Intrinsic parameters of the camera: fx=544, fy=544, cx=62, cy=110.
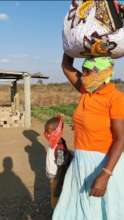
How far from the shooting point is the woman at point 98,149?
329cm

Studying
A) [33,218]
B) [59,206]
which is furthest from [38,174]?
[59,206]

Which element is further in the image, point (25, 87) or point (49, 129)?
point (25, 87)

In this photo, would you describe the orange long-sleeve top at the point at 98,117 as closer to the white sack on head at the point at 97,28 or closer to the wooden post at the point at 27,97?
the white sack on head at the point at 97,28

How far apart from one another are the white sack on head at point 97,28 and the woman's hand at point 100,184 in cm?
76

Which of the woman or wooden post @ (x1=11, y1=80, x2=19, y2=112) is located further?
wooden post @ (x1=11, y1=80, x2=19, y2=112)

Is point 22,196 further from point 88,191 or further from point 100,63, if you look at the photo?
point 100,63

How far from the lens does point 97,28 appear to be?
3270 millimetres

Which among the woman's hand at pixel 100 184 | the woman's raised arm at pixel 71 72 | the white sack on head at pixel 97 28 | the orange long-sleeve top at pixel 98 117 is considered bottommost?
the woman's hand at pixel 100 184

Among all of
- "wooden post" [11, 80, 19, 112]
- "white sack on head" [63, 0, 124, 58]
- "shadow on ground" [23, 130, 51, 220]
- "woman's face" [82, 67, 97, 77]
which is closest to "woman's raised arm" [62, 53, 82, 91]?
"woman's face" [82, 67, 97, 77]

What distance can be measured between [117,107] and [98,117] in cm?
15

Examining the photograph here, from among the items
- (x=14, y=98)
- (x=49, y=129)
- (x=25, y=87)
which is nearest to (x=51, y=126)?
(x=49, y=129)

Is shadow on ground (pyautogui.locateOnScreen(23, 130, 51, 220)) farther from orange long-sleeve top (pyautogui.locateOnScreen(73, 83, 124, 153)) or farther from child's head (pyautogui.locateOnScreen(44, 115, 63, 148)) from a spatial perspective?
orange long-sleeve top (pyautogui.locateOnScreen(73, 83, 124, 153))

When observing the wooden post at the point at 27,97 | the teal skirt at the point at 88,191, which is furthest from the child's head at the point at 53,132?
the wooden post at the point at 27,97

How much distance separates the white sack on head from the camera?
3266mm
